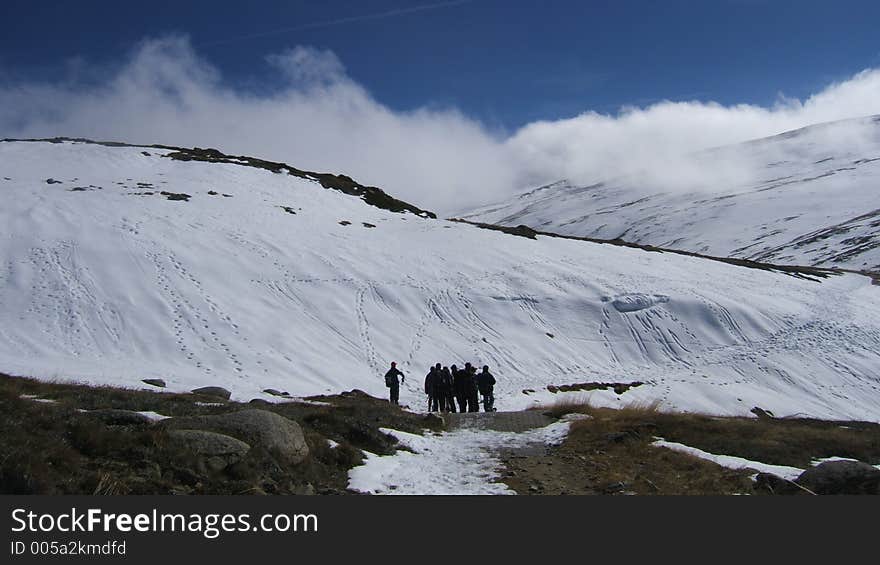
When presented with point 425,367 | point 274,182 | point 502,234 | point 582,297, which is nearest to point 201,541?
point 425,367

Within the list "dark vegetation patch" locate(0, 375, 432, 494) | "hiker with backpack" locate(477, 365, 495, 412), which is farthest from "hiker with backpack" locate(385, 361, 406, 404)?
"dark vegetation patch" locate(0, 375, 432, 494)

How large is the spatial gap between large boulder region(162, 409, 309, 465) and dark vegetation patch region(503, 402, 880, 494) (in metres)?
3.88

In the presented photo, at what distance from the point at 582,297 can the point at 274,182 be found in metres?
36.0

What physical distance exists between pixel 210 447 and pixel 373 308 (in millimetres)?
27990

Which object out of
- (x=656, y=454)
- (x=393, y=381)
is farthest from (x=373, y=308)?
(x=656, y=454)

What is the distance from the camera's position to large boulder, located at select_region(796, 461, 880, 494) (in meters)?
10.4

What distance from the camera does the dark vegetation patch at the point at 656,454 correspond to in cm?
1102

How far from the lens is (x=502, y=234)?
178 feet

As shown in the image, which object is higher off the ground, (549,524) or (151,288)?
(151,288)

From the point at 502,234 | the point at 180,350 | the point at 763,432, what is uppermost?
the point at 502,234

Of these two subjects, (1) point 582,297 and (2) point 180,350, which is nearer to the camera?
(2) point 180,350

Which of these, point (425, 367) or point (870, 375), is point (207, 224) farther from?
point (870, 375)

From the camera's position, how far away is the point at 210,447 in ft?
29.2

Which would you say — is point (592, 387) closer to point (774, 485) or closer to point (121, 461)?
point (774, 485)
